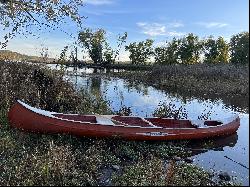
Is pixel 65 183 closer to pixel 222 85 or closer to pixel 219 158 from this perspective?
pixel 219 158

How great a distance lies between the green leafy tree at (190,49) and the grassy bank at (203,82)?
39294 mm

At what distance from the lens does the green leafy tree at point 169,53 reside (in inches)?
3740

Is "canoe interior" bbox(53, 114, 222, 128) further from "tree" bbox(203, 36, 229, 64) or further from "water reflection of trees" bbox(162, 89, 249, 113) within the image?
"tree" bbox(203, 36, 229, 64)

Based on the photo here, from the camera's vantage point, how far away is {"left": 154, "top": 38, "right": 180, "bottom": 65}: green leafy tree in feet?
312

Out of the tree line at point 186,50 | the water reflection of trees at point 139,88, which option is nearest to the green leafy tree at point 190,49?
the tree line at point 186,50

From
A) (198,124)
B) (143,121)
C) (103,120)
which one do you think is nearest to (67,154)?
(103,120)

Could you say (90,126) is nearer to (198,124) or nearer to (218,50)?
(198,124)

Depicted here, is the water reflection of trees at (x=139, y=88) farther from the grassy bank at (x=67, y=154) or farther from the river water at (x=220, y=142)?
the grassy bank at (x=67, y=154)

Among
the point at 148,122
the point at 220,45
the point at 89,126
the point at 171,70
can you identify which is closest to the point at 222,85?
the point at 171,70

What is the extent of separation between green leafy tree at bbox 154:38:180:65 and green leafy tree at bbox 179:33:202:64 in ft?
4.92

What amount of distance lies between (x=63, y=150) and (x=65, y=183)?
1.17 meters

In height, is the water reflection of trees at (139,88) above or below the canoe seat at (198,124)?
below

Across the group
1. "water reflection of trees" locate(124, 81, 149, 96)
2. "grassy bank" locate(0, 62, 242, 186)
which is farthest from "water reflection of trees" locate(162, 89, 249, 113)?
"grassy bank" locate(0, 62, 242, 186)

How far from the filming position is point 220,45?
9150 cm
